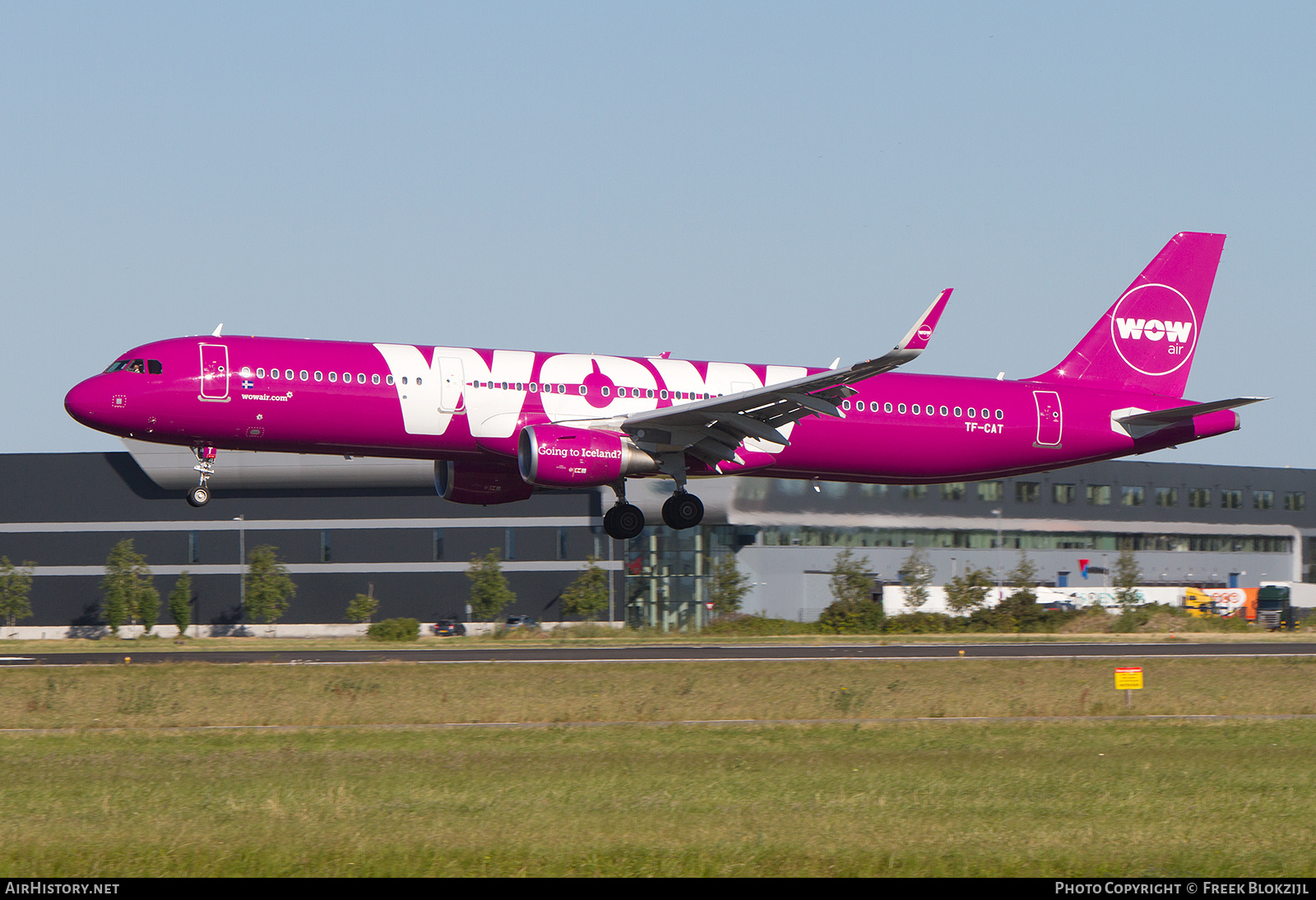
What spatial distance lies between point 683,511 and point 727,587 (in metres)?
51.0

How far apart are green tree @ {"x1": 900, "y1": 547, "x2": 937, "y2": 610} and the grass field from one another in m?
46.8

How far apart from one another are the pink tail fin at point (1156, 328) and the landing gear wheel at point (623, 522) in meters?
12.4

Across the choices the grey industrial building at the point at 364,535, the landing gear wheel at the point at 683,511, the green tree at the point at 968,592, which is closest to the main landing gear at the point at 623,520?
the landing gear wheel at the point at 683,511

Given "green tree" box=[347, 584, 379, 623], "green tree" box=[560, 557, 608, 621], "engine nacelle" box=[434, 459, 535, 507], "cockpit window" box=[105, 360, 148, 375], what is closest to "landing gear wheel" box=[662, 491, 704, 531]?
"engine nacelle" box=[434, 459, 535, 507]

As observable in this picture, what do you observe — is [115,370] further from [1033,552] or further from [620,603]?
[1033,552]

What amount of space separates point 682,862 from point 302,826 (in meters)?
4.85

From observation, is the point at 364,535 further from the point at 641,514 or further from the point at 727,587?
the point at 641,514

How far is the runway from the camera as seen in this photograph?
48031 millimetres

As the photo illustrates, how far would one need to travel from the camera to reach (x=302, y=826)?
1680 centimetres

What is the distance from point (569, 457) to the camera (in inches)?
1225

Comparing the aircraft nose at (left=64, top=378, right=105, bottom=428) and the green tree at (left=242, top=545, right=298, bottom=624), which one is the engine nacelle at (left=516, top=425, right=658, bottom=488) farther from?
the green tree at (left=242, top=545, right=298, bottom=624)

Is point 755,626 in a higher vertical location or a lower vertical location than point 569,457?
lower

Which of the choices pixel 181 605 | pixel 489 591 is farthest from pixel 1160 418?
pixel 181 605
